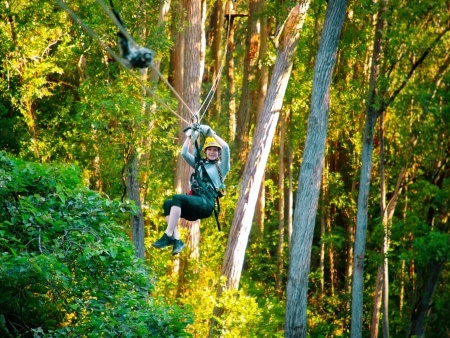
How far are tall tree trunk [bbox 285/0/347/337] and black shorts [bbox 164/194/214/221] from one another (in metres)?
5.83

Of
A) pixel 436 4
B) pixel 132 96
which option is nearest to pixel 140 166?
pixel 132 96

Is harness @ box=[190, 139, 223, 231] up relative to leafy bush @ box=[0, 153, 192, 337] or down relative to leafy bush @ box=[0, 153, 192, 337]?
up

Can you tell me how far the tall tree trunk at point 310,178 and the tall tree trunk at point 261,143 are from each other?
7.11ft

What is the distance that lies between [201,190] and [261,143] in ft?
26.3

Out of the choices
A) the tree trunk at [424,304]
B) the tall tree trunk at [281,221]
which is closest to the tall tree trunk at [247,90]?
the tall tree trunk at [281,221]

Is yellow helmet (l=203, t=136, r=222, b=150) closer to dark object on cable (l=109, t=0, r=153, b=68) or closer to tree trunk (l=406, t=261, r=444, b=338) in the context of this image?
dark object on cable (l=109, t=0, r=153, b=68)

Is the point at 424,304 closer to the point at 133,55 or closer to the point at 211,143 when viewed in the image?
the point at 211,143

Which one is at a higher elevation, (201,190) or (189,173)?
(189,173)

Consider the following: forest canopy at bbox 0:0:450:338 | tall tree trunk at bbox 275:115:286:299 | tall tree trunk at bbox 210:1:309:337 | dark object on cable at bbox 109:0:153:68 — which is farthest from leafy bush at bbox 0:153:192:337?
tall tree trunk at bbox 275:115:286:299

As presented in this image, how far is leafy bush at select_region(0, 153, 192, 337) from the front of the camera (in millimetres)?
9781

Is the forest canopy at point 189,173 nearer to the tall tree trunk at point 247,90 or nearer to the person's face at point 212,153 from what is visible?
the tall tree trunk at point 247,90

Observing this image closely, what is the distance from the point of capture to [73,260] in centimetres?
1027

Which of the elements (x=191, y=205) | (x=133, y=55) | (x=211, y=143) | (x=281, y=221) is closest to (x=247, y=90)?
(x=281, y=221)

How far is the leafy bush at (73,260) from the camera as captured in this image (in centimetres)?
978
